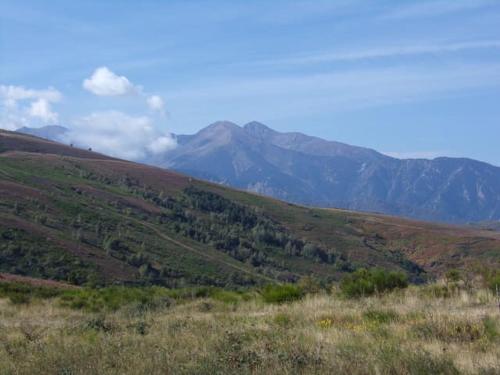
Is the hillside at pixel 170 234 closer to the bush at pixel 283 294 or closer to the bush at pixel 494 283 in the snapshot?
the bush at pixel 494 283

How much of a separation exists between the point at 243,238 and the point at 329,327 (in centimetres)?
5092

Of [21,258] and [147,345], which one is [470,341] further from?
[21,258]

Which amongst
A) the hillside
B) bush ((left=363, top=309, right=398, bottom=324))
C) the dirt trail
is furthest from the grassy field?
the dirt trail

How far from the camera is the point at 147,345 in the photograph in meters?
9.29

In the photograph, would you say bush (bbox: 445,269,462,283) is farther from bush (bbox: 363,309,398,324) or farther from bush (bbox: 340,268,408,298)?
bush (bbox: 363,309,398,324)

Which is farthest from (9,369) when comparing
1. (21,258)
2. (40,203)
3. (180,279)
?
(40,203)

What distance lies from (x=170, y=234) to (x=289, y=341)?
151ft

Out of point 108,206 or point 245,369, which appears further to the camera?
point 108,206

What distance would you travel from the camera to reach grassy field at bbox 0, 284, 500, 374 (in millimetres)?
7664

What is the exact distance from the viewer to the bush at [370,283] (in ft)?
57.5

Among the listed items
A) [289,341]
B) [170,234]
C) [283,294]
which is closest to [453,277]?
[283,294]

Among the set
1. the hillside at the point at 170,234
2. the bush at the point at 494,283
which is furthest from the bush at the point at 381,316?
the hillside at the point at 170,234

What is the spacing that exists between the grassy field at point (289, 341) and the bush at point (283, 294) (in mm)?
2072

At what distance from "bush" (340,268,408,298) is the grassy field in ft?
5.92
